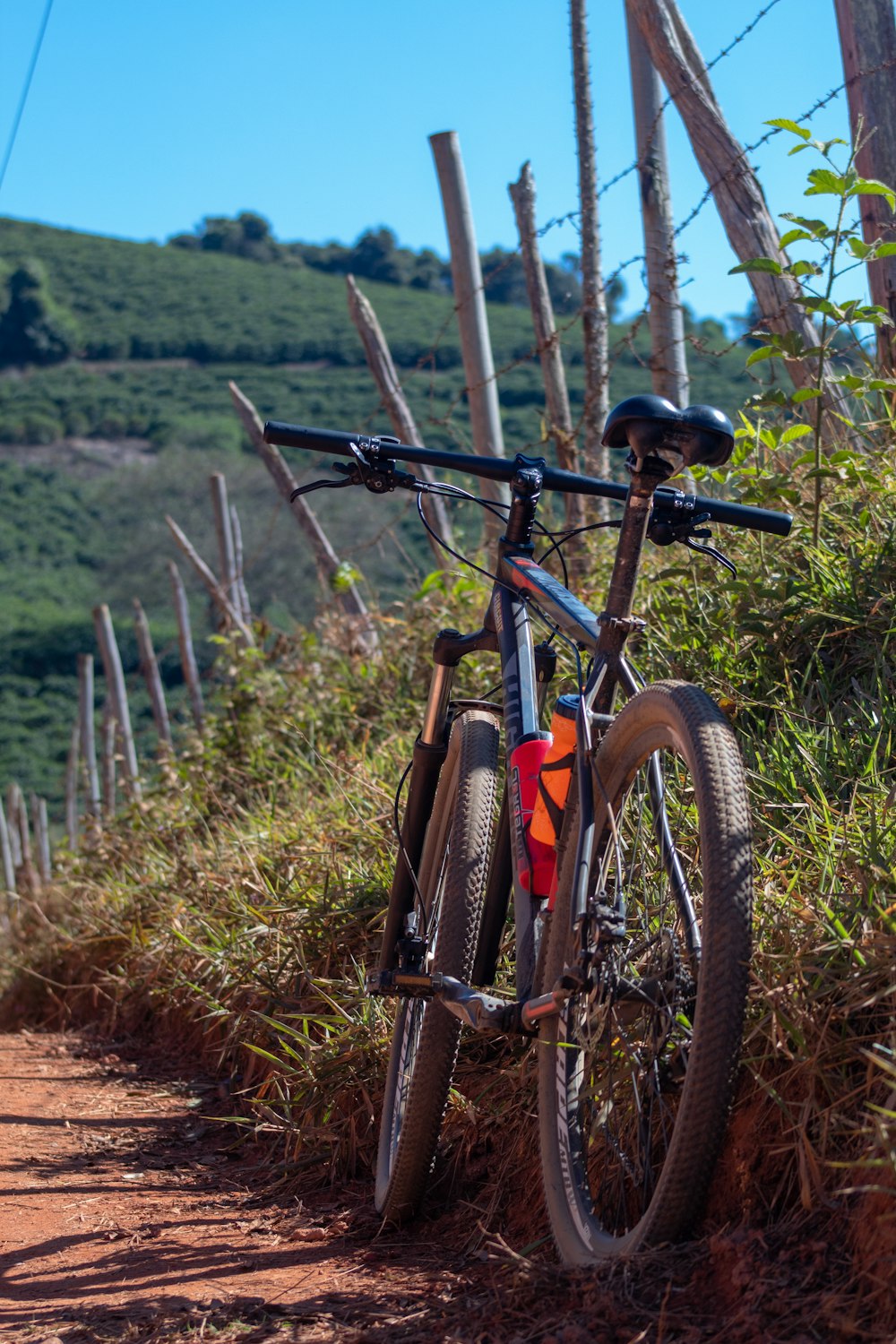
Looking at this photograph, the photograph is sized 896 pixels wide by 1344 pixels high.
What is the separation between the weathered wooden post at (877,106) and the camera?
3.74m

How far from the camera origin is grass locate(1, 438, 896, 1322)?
6.28 feet

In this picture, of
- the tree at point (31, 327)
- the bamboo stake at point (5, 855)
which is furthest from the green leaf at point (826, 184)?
the tree at point (31, 327)

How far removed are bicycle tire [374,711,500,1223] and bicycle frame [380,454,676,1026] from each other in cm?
6

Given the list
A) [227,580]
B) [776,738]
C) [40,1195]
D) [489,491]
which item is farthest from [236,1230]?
[227,580]

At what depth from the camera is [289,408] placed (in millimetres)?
42875

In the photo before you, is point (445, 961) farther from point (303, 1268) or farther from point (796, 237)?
point (796, 237)

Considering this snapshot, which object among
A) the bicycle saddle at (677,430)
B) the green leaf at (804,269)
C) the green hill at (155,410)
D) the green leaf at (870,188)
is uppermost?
the green hill at (155,410)

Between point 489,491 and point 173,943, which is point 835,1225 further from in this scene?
point 489,491

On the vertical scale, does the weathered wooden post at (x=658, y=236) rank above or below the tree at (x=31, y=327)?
below

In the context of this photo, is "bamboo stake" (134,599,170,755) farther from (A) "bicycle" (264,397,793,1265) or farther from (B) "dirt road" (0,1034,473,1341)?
(A) "bicycle" (264,397,793,1265)

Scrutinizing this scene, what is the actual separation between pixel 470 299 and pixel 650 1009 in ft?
14.0

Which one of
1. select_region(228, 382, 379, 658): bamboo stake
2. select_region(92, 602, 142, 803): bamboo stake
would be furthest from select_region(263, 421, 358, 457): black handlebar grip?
select_region(92, 602, 142, 803): bamboo stake

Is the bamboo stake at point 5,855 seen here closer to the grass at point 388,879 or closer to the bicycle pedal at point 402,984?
the grass at point 388,879

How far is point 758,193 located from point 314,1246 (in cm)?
332
